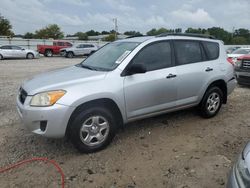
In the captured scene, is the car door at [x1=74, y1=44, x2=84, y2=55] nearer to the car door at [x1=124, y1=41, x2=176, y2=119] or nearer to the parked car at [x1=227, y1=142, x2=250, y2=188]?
the car door at [x1=124, y1=41, x2=176, y2=119]

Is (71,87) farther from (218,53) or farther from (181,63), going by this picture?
(218,53)

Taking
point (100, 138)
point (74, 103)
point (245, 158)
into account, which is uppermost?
point (74, 103)

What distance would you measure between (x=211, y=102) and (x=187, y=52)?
1.22m

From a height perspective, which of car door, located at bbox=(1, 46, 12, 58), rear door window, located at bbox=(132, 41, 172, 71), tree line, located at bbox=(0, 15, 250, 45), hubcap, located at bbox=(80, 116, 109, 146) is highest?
tree line, located at bbox=(0, 15, 250, 45)

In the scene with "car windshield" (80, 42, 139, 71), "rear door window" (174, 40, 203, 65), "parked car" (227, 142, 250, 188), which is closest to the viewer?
"parked car" (227, 142, 250, 188)

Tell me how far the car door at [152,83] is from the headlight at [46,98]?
104 cm

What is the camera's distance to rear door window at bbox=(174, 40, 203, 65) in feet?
16.4

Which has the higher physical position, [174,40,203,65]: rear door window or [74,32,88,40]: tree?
[74,32,88,40]: tree

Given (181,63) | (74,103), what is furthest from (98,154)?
(181,63)

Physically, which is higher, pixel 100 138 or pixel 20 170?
pixel 100 138

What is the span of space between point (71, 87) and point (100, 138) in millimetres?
906

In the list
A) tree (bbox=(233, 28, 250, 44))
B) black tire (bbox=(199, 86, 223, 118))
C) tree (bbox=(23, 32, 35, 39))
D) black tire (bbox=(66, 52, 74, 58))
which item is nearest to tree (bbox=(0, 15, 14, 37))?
tree (bbox=(23, 32, 35, 39))

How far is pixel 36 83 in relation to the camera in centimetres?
406

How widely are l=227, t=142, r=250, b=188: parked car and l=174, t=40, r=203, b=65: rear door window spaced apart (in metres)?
2.87
